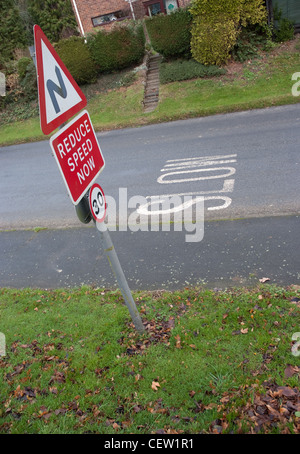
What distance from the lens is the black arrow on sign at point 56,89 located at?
120 inches

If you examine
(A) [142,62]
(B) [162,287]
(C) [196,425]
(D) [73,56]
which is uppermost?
(D) [73,56]

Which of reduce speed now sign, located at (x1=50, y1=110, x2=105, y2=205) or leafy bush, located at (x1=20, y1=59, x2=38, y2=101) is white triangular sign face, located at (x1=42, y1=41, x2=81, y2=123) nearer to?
reduce speed now sign, located at (x1=50, y1=110, x2=105, y2=205)

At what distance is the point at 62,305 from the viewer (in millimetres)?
5844

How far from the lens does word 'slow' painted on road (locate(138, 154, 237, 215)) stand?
840cm

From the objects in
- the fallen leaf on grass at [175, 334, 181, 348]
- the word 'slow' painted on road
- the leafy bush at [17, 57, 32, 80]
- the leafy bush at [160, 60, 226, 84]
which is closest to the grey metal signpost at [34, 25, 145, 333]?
the fallen leaf on grass at [175, 334, 181, 348]

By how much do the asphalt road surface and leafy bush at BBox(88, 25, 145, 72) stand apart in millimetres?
8510

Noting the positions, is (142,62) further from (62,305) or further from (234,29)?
(62,305)

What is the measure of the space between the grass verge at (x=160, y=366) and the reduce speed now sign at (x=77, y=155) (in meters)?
2.22

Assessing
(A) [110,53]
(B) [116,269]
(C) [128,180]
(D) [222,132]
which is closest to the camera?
(B) [116,269]

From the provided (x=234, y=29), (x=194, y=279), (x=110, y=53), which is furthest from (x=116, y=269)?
(x=110, y=53)

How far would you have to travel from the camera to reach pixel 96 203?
12.0ft

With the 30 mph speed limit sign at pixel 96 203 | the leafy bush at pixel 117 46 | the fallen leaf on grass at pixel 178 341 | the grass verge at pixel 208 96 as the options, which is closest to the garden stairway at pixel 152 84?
the grass verge at pixel 208 96

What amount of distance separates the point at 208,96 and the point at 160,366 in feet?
46.2

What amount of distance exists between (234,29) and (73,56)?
361 inches
